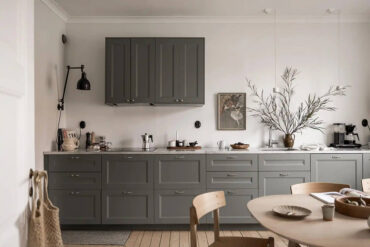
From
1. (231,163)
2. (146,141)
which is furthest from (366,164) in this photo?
(146,141)

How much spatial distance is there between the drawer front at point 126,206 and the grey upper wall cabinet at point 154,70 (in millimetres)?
1166

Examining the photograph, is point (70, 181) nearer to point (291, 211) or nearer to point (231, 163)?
point (231, 163)

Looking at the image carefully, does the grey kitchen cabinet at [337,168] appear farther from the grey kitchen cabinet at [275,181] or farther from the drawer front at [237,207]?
the drawer front at [237,207]

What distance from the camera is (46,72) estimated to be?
376 centimetres

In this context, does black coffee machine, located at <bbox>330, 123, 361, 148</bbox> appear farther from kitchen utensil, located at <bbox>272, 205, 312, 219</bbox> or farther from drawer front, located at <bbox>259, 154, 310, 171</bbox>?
kitchen utensil, located at <bbox>272, 205, 312, 219</bbox>

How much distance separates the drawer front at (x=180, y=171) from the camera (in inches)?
146

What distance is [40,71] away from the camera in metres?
3.61

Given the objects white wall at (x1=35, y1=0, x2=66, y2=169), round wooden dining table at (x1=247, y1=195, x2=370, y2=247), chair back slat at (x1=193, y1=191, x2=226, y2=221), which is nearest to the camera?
round wooden dining table at (x1=247, y1=195, x2=370, y2=247)

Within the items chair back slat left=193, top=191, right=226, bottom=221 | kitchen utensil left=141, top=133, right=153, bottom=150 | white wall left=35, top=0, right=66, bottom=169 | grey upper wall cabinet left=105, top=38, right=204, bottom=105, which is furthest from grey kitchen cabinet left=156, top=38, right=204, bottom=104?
chair back slat left=193, top=191, right=226, bottom=221

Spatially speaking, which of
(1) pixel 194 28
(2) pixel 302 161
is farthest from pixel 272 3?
(2) pixel 302 161

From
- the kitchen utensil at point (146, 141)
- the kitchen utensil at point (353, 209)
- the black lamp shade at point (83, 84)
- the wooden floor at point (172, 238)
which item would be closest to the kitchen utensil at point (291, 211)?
the kitchen utensil at point (353, 209)

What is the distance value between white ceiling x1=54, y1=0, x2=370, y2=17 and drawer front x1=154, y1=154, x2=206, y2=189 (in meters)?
1.95

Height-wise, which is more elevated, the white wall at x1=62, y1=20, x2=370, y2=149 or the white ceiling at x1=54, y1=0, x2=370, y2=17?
the white ceiling at x1=54, y1=0, x2=370, y2=17

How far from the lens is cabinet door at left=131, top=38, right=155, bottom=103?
3.94 metres
